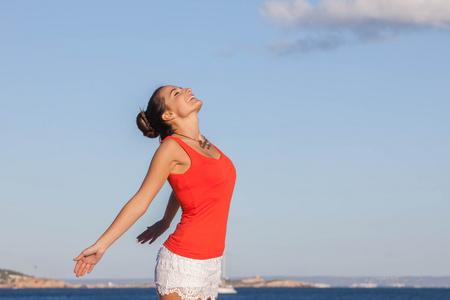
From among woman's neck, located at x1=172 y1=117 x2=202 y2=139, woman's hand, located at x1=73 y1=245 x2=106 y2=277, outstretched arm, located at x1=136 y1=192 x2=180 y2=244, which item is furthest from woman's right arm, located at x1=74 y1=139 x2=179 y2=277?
outstretched arm, located at x1=136 y1=192 x2=180 y2=244

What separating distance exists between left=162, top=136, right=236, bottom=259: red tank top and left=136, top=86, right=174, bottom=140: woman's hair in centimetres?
23

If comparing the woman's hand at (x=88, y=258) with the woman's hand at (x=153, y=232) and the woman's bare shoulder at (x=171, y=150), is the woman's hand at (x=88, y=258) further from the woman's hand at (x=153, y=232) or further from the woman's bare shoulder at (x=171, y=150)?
the woman's hand at (x=153, y=232)

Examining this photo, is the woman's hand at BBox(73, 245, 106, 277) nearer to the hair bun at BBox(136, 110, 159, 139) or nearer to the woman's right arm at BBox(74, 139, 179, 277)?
the woman's right arm at BBox(74, 139, 179, 277)

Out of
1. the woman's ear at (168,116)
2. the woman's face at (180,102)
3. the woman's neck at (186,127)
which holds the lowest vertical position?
the woman's neck at (186,127)

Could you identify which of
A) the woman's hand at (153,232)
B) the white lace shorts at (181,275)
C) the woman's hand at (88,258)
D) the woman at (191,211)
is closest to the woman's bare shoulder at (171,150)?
the woman at (191,211)

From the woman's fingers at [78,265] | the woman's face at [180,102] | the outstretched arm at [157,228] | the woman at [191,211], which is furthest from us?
the outstretched arm at [157,228]

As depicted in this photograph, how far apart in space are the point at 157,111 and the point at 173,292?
3.47 feet

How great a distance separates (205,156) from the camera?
4.58 m

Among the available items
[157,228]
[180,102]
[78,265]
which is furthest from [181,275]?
[180,102]

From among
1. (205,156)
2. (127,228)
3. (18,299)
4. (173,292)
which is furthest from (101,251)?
(18,299)

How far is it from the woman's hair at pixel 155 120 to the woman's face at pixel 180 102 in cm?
3

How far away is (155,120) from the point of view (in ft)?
15.6

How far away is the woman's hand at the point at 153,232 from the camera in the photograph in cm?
516

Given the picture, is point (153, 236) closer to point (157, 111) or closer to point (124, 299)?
point (157, 111)
